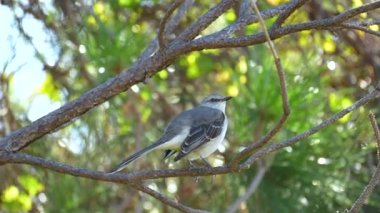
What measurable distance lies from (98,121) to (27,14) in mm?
1021

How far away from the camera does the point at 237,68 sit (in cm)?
616

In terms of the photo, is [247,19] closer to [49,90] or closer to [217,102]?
[217,102]

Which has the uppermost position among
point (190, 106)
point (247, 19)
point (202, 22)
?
point (202, 22)

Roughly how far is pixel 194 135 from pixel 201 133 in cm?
6

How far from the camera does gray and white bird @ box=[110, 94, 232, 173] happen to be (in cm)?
443

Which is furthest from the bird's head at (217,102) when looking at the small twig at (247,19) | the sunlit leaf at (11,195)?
the small twig at (247,19)

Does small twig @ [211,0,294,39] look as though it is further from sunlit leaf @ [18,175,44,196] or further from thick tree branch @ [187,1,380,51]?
sunlit leaf @ [18,175,44,196]

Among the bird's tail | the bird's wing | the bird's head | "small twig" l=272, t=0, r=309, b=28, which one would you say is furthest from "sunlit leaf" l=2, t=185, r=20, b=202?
"small twig" l=272, t=0, r=309, b=28

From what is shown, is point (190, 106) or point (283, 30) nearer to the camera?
point (283, 30)

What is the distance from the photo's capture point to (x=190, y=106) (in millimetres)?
6387

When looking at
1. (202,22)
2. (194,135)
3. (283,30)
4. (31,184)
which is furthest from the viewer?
(31,184)

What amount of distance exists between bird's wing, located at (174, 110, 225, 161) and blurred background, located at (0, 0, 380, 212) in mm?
243

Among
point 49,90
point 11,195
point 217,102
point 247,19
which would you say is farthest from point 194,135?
point 49,90

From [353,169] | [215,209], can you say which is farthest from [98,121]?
[353,169]
